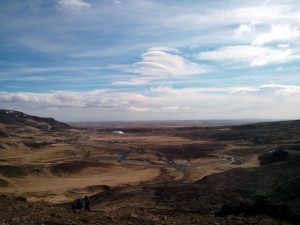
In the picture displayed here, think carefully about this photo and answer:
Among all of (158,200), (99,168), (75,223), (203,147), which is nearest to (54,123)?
(203,147)

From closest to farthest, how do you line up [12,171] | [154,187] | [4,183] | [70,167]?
1. [154,187]
2. [4,183]
3. [12,171]
4. [70,167]

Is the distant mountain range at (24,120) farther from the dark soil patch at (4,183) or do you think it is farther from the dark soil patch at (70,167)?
the dark soil patch at (4,183)

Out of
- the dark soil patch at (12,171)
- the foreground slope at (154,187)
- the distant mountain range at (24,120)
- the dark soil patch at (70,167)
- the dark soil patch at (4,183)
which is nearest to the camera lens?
the foreground slope at (154,187)

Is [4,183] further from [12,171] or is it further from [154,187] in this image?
[154,187]

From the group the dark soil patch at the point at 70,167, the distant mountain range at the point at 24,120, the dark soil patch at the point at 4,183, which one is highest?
the distant mountain range at the point at 24,120

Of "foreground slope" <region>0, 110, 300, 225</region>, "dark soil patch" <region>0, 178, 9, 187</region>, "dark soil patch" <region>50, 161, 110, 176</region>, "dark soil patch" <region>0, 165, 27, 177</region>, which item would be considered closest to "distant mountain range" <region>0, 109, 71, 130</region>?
"foreground slope" <region>0, 110, 300, 225</region>

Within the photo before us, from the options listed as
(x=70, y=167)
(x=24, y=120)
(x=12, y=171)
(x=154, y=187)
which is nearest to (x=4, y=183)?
(x=12, y=171)

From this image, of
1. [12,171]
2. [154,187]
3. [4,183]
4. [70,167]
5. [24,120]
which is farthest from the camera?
[24,120]

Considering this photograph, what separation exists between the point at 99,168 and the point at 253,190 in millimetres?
33803

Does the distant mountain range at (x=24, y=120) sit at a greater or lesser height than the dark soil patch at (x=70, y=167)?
greater

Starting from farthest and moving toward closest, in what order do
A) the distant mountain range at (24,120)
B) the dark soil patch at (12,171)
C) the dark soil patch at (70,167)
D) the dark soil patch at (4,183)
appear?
the distant mountain range at (24,120), the dark soil patch at (70,167), the dark soil patch at (12,171), the dark soil patch at (4,183)

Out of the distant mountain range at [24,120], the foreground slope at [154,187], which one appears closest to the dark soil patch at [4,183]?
the foreground slope at [154,187]

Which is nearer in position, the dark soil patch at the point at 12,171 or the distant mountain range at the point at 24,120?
the dark soil patch at the point at 12,171

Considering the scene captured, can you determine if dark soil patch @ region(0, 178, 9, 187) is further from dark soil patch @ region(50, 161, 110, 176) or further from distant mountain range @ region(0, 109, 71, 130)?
Answer: distant mountain range @ region(0, 109, 71, 130)
